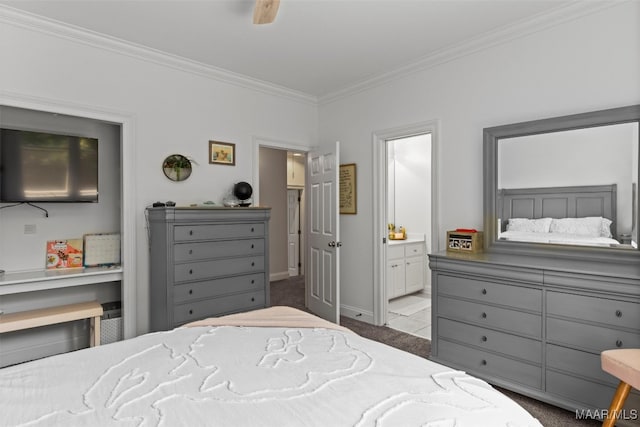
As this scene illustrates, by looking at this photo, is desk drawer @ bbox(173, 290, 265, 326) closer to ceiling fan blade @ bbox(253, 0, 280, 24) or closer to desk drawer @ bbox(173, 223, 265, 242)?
desk drawer @ bbox(173, 223, 265, 242)

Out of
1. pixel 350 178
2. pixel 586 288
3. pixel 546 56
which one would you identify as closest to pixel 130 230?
pixel 350 178

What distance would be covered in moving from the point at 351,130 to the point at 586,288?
2.92 m

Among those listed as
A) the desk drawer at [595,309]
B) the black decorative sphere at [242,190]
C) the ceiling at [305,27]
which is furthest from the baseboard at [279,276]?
the desk drawer at [595,309]

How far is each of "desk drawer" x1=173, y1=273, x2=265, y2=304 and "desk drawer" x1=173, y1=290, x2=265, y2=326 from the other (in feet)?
0.17

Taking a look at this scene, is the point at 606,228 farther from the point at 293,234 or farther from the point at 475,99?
the point at 293,234

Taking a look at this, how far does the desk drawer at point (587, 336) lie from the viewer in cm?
209

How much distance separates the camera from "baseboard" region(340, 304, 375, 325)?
4185mm

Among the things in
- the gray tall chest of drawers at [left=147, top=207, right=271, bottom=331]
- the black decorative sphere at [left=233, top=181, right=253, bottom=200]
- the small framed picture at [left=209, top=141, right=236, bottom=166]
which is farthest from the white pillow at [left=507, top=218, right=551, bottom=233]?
the small framed picture at [left=209, top=141, right=236, bottom=166]

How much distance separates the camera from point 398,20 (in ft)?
9.21

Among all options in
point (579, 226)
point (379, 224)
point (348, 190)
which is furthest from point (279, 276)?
point (579, 226)

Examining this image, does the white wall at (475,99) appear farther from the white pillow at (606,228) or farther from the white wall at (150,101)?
the white wall at (150,101)

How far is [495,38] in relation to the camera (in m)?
3.02

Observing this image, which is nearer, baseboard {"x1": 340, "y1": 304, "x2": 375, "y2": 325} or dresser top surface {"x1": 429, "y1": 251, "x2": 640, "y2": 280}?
dresser top surface {"x1": 429, "y1": 251, "x2": 640, "y2": 280}

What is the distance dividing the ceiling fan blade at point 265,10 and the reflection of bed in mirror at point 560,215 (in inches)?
89.9
